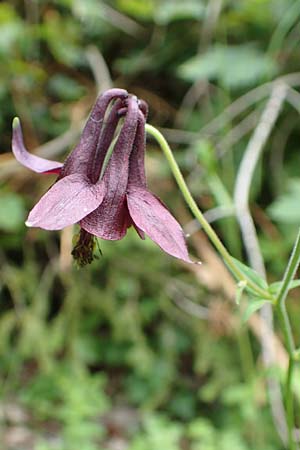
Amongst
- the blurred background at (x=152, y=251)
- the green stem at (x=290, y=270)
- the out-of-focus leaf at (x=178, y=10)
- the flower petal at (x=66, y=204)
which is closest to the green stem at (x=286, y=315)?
the green stem at (x=290, y=270)

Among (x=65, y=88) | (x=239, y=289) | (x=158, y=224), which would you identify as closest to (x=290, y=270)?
(x=239, y=289)

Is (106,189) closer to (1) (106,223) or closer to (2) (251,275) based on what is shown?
(1) (106,223)

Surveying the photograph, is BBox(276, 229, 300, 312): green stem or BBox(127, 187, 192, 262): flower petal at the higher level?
BBox(127, 187, 192, 262): flower petal

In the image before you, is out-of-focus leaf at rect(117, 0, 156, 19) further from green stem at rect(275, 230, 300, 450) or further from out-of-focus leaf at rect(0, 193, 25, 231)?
green stem at rect(275, 230, 300, 450)

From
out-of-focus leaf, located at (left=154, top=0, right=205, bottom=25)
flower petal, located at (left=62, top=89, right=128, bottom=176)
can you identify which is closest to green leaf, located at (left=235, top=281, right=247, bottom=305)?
flower petal, located at (left=62, top=89, right=128, bottom=176)

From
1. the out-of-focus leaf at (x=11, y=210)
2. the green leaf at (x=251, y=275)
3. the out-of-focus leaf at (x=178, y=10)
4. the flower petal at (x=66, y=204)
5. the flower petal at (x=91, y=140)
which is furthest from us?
the out-of-focus leaf at (x=178, y=10)

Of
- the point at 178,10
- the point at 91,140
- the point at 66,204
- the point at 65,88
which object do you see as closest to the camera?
the point at 66,204

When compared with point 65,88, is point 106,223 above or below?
below

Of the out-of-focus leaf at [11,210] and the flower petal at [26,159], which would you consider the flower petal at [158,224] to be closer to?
the flower petal at [26,159]
